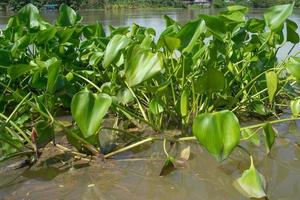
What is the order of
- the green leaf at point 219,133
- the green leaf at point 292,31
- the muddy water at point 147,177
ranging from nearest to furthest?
the green leaf at point 219,133, the muddy water at point 147,177, the green leaf at point 292,31

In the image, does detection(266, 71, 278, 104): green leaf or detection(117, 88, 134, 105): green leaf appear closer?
detection(266, 71, 278, 104): green leaf

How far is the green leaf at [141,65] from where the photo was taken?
131 centimetres

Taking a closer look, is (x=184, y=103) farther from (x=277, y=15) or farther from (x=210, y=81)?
(x=277, y=15)

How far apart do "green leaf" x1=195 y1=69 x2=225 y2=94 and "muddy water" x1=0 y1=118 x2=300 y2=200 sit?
0.72ft

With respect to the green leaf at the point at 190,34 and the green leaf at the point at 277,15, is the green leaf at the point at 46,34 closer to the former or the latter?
the green leaf at the point at 190,34

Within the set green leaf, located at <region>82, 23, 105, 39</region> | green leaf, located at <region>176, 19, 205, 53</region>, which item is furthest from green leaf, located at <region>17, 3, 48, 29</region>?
green leaf, located at <region>176, 19, 205, 53</region>

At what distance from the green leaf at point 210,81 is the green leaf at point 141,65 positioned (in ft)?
0.71

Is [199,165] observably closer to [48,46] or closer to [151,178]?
[151,178]

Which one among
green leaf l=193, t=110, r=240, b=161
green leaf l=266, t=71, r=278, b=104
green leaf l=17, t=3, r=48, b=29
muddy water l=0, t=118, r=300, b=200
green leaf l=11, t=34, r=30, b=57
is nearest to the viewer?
green leaf l=193, t=110, r=240, b=161

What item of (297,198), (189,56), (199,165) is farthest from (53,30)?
(297,198)

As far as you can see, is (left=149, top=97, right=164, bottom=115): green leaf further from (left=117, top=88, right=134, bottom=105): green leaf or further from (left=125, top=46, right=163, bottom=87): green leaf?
(left=125, top=46, right=163, bottom=87): green leaf

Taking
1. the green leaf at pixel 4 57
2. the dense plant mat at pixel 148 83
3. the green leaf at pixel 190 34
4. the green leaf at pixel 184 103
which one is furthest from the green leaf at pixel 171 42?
the green leaf at pixel 4 57

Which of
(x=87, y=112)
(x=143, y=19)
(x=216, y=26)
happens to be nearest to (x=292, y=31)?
(x=216, y=26)

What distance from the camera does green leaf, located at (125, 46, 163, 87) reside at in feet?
4.30
